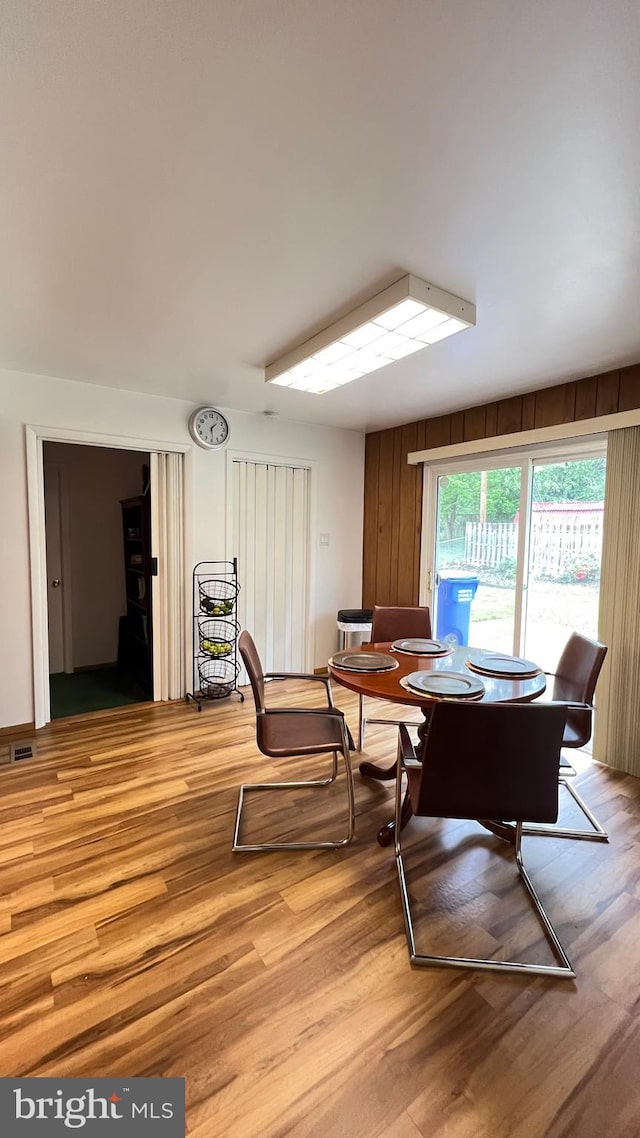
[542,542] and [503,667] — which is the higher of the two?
[542,542]

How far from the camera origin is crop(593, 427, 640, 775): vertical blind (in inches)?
107

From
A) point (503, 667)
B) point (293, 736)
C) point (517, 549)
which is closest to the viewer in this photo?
point (293, 736)

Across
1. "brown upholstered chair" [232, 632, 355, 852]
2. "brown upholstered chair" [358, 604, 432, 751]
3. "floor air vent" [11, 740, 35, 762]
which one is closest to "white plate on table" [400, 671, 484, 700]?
"brown upholstered chair" [232, 632, 355, 852]

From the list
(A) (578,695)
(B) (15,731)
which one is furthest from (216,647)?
(A) (578,695)

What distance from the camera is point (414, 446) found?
13.7 ft

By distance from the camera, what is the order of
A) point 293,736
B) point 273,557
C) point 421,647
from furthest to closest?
1. point 273,557
2. point 421,647
3. point 293,736

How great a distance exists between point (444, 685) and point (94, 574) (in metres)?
4.07

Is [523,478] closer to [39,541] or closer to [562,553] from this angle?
[562,553]

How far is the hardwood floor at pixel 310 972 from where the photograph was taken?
114cm

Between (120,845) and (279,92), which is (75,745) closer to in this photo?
(120,845)

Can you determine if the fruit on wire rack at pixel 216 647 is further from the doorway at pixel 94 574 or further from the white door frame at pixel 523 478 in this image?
the white door frame at pixel 523 478

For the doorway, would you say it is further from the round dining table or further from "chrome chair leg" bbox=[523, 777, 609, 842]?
"chrome chair leg" bbox=[523, 777, 609, 842]

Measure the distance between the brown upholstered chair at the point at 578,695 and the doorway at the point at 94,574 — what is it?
128 inches

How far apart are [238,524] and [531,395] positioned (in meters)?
2.53
